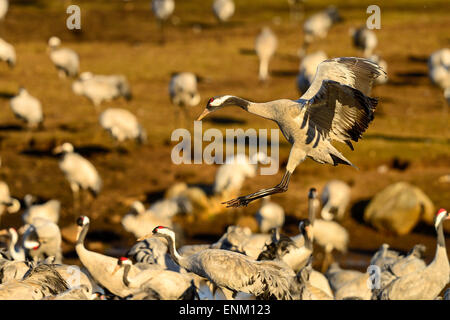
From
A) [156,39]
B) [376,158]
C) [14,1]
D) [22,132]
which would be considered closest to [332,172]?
[376,158]

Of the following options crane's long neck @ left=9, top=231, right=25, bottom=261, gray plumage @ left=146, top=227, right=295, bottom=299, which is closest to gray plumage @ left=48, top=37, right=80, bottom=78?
crane's long neck @ left=9, top=231, right=25, bottom=261

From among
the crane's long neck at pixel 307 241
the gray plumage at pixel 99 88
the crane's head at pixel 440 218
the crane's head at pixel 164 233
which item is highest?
the gray plumage at pixel 99 88

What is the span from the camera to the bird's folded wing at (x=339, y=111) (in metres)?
6.88

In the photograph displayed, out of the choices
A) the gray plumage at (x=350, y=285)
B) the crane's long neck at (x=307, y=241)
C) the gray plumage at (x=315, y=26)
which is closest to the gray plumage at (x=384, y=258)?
the gray plumage at (x=350, y=285)

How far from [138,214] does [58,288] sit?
5.60 metres

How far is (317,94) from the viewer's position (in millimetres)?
6949

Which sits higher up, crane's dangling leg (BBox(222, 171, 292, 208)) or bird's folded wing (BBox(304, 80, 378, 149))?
bird's folded wing (BBox(304, 80, 378, 149))

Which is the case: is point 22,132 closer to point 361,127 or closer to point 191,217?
point 191,217

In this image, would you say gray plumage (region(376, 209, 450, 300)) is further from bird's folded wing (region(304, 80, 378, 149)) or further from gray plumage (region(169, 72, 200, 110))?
gray plumage (region(169, 72, 200, 110))

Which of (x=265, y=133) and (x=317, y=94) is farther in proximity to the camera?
(x=265, y=133)

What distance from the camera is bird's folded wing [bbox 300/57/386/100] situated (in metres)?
7.53

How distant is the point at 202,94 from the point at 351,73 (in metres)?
14.0

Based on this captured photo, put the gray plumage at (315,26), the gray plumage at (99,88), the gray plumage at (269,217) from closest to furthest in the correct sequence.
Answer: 1. the gray plumage at (269,217)
2. the gray plumage at (99,88)
3. the gray plumage at (315,26)

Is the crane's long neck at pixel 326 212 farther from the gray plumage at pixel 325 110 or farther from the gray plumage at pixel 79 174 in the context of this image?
the gray plumage at pixel 325 110
